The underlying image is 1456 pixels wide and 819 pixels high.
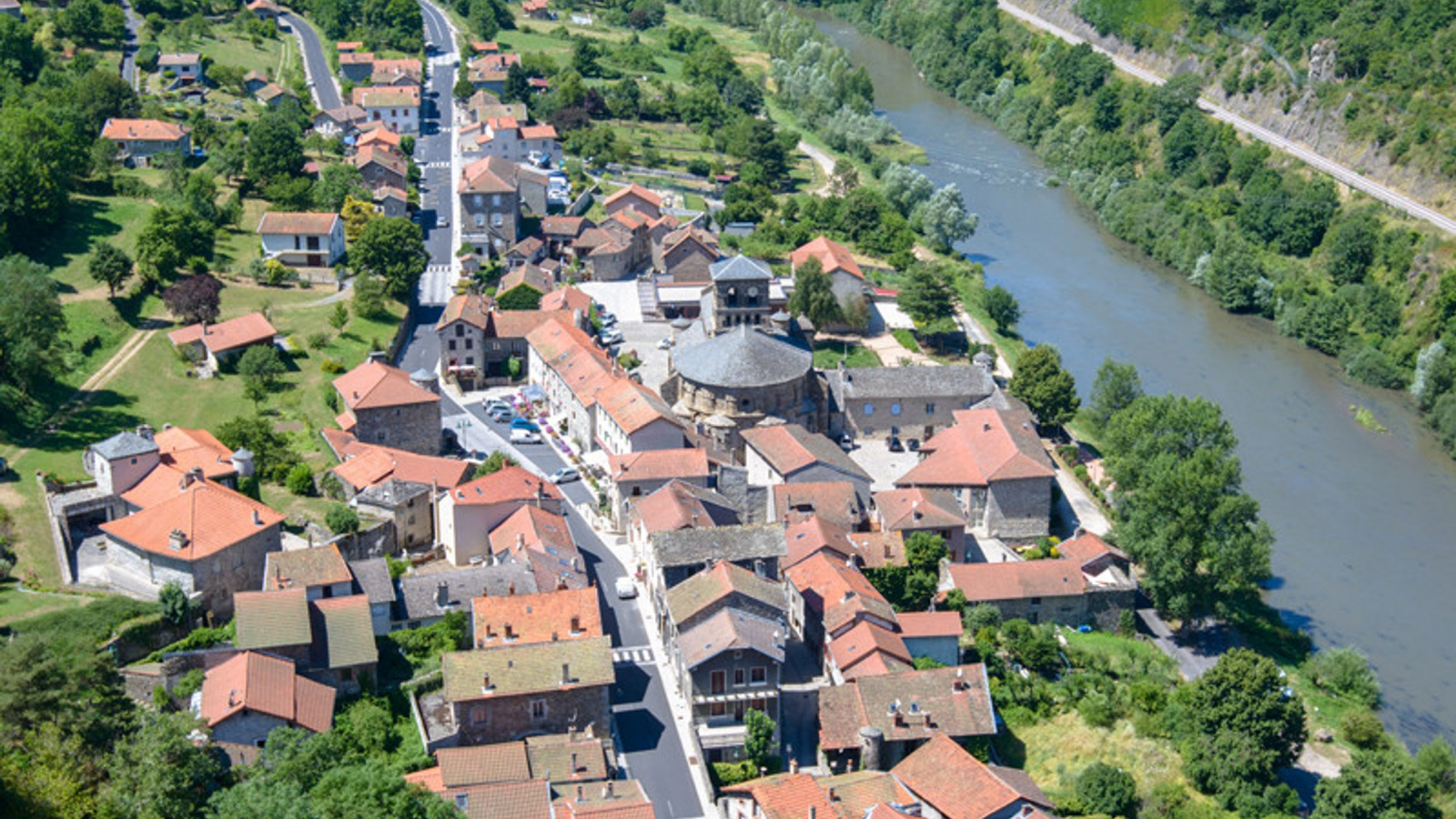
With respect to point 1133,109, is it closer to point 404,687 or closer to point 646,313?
point 646,313

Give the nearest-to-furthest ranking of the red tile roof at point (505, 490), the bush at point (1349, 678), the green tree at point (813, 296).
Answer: the bush at point (1349, 678) < the red tile roof at point (505, 490) < the green tree at point (813, 296)

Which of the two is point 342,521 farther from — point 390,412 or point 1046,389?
point 1046,389

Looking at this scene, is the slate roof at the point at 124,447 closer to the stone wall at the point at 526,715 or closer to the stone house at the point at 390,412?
the stone house at the point at 390,412

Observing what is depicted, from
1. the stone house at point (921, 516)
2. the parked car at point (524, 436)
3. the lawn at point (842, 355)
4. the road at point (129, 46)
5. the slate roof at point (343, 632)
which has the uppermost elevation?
the slate roof at point (343, 632)

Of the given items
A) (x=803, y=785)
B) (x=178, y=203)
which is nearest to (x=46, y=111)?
(x=178, y=203)

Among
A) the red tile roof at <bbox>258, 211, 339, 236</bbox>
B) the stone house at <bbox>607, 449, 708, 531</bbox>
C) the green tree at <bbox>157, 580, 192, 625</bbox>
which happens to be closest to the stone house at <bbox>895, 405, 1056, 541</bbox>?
the stone house at <bbox>607, 449, 708, 531</bbox>

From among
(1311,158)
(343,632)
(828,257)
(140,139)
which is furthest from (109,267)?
(1311,158)

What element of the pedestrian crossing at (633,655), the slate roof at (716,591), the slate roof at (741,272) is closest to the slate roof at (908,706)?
the slate roof at (716,591)

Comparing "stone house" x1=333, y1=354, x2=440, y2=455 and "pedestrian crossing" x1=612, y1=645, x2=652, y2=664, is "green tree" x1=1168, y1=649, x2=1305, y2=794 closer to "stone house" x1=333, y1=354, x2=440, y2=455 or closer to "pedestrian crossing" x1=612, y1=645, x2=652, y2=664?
"pedestrian crossing" x1=612, y1=645, x2=652, y2=664
